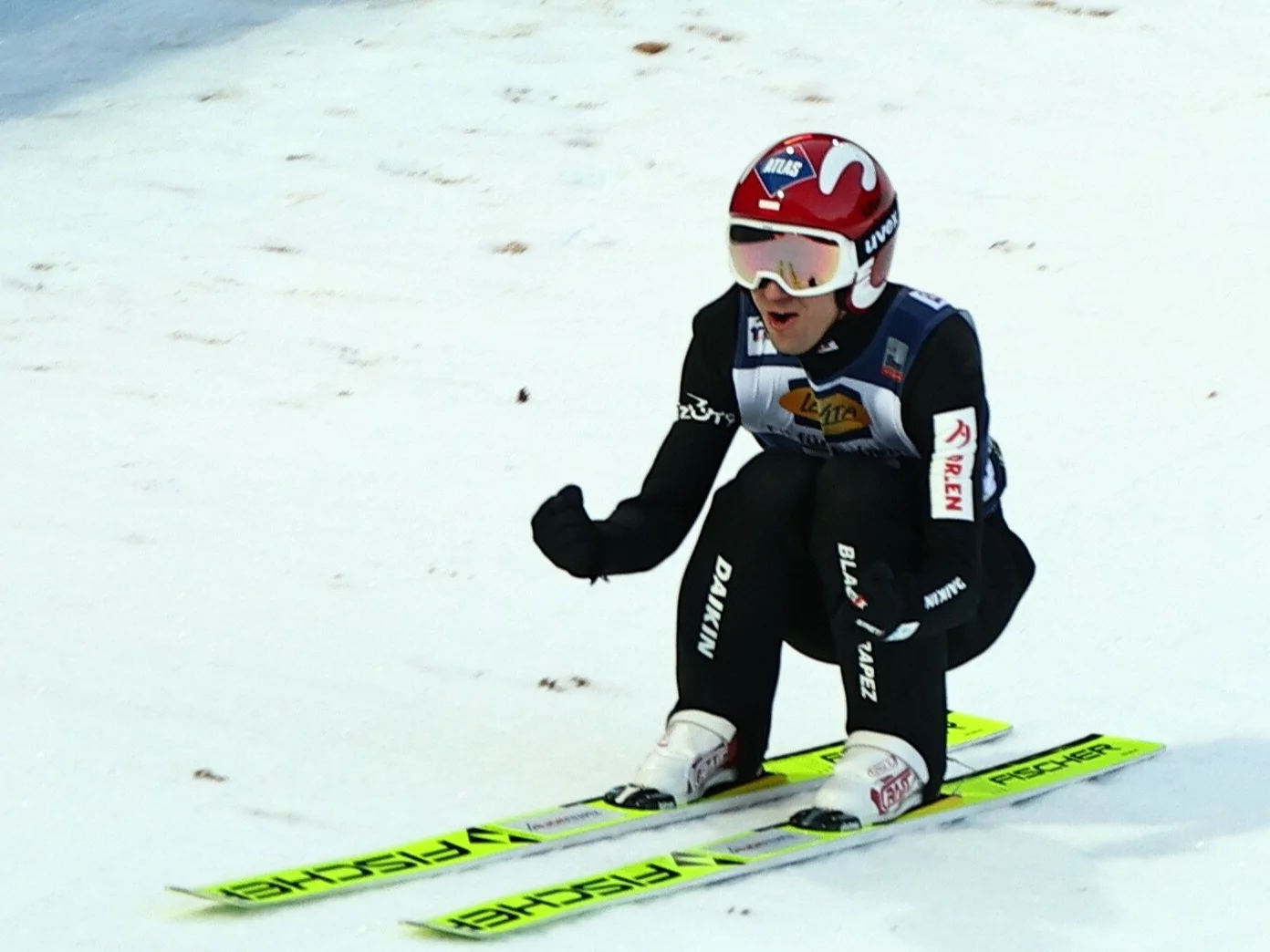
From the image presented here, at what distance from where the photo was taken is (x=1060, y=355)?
6.67m

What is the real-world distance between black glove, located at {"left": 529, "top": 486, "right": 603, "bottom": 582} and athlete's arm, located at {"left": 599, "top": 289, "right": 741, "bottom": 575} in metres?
0.12

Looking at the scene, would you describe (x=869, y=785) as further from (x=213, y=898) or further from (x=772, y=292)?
(x=213, y=898)

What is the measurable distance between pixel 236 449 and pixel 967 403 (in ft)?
10.2

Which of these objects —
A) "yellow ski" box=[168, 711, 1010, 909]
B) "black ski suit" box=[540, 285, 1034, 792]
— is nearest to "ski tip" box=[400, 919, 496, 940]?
"yellow ski" box=[168, 711, 1010, 909]

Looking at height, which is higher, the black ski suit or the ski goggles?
the ski goggles

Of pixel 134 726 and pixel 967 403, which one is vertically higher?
pixel 967 403

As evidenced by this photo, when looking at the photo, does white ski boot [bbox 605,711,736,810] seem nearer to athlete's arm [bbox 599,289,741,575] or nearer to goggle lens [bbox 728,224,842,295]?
athlete's arm [bbox 599,289,741,575]

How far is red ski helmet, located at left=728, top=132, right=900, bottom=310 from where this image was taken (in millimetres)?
3457

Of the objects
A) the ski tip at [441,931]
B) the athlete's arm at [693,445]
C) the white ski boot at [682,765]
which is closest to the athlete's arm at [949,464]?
the athlete's arm at [693,445]

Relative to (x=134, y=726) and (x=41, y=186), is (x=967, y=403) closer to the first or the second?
(x=134, y=726)

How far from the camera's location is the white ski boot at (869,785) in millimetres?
3514

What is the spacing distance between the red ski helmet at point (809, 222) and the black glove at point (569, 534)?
1.46 ft

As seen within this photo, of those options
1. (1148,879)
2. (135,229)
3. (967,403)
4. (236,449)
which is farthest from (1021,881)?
(135,229)

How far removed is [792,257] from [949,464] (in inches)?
15.7
